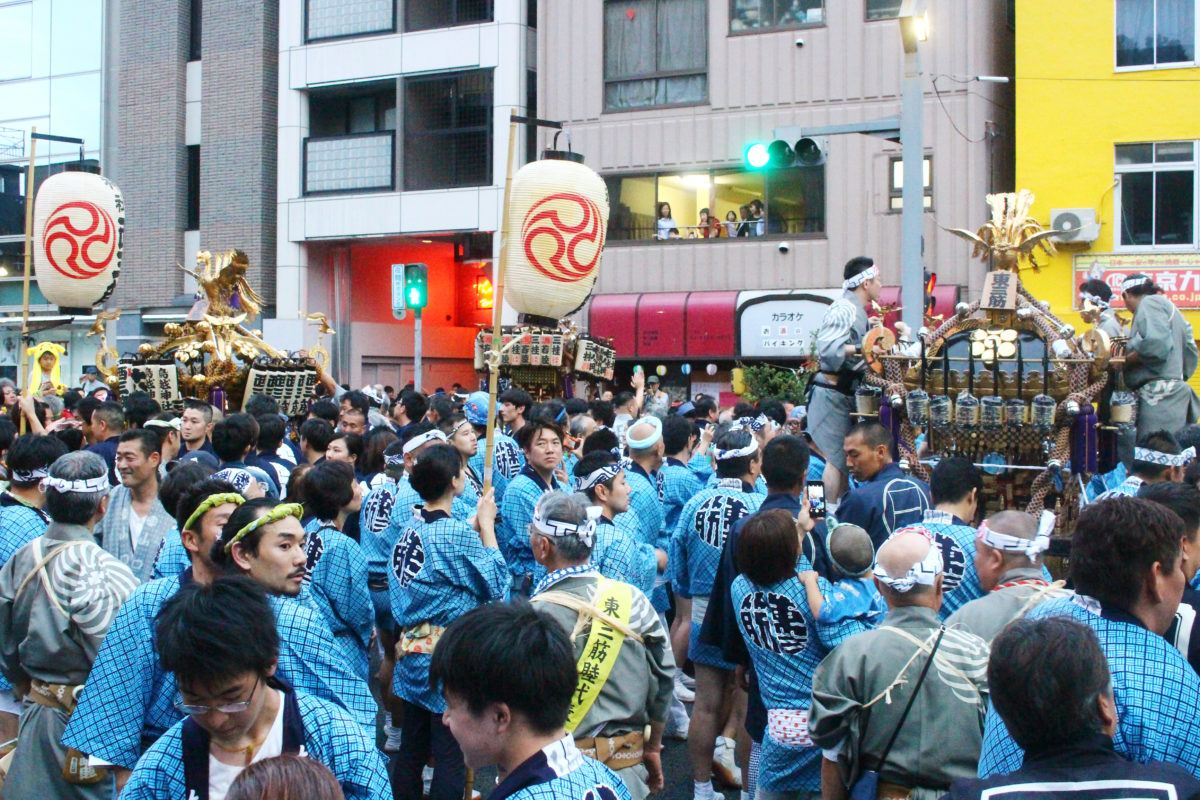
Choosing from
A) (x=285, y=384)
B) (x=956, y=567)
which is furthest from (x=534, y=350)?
(x=956, y=567)

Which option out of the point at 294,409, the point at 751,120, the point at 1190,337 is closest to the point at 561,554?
the point at 1190,337

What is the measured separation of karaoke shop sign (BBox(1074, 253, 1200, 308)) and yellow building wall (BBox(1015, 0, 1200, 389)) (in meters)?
0.19

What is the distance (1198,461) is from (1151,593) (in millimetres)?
3485

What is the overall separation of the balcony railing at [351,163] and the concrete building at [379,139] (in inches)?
0.8

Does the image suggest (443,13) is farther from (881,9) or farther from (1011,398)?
(1011,398)

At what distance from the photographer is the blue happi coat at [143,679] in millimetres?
3281

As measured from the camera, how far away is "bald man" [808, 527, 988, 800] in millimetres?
3404

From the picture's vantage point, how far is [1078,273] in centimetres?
1834

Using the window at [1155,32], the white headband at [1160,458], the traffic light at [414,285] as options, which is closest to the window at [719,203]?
the window at [1155,32]

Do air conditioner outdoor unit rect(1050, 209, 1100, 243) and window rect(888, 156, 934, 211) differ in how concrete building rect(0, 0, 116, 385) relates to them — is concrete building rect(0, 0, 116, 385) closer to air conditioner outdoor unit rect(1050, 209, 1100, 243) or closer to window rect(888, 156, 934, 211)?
window rect(888, 156, 934, 211)

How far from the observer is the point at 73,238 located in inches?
488

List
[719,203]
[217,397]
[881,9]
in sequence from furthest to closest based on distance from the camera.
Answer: [719,203]
[881,9]
[217,397]

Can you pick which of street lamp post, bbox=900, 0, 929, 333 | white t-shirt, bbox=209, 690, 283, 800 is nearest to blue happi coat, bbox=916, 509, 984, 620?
white t-shirt, bbox=209, 690, 283, 800

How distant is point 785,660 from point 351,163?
68.6ft
